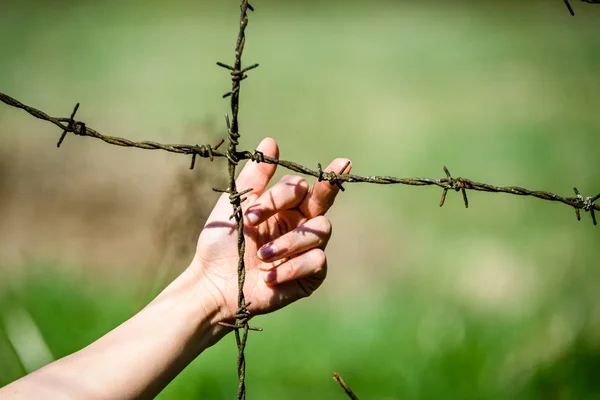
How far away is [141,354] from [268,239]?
1.30 feet

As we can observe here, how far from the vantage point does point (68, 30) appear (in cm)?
364

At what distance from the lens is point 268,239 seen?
1366 millimetres

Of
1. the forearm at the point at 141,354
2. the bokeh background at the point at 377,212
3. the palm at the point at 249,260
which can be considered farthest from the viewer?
the bokeh background at the point at 377,212

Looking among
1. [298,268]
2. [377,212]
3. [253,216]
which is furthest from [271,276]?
[377,212]

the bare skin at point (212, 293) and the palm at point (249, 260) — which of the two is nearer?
the bare skin at point (212, 293)

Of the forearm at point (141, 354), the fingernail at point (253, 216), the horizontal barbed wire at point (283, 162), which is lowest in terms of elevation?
the forearm at point (141, 354)

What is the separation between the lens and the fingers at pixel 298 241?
1215 millimetres

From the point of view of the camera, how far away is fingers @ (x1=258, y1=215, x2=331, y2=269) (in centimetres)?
121

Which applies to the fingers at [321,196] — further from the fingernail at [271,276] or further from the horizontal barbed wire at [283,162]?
the fingernail at [271,276]

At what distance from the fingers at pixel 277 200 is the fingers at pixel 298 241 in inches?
2.3

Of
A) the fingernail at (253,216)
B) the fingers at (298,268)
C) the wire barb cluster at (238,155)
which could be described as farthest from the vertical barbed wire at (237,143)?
the fingers at (298,268)

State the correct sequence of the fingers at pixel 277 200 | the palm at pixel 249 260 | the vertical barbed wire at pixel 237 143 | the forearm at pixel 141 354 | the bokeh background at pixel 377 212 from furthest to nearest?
the bokeh background at pixel 377 212, the palm at pixel 249 260, the fingers at pixel 277 200, the forearm at pixel 141 354, the vertical barbed wire at pixel 237 143

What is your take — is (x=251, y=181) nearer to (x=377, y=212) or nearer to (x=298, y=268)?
(x=298, y=268)

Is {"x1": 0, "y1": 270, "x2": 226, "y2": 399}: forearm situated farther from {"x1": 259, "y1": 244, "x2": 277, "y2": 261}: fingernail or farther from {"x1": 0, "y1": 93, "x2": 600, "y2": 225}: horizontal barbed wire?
{"x1": 0, "y1": 93, "x2": 600, "y2": 225}: horizontal barbed wire
